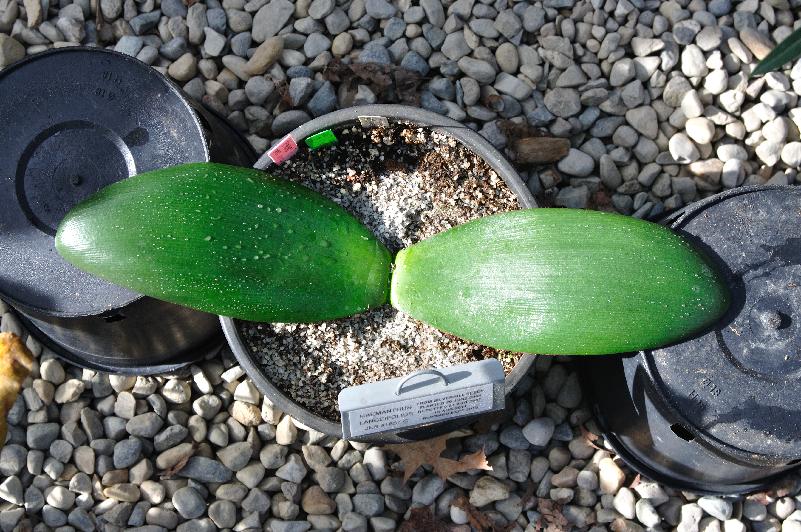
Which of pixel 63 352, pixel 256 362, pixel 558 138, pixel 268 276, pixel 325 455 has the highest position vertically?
pixel 268 276

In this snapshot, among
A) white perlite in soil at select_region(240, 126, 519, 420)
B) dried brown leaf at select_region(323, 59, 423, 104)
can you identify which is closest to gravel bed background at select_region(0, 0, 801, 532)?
dried brown leaf at select_region(323, 59, 423, 104)

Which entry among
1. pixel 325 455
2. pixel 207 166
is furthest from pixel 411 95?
pixel 325 455

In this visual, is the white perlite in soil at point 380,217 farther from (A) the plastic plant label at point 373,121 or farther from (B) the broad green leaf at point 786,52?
(B) the broad green leaf at point 786,52

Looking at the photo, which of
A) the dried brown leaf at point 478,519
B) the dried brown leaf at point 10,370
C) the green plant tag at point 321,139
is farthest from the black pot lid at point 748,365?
the dried brown leaf at point 10,370

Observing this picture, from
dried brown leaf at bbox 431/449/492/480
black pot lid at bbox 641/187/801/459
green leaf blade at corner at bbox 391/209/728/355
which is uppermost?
green leaf blade at corner at bbox 391/209/728/355

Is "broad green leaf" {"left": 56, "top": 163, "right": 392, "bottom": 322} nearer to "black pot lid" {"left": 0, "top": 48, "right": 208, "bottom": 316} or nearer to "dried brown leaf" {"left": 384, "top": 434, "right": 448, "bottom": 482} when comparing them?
"black pot lid" {"left": 0, "top": 48, "right": 208, "bottom": 316}

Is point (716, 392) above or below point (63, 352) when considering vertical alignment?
above

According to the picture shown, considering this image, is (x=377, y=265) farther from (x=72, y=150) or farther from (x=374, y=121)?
(x=72, y=150)

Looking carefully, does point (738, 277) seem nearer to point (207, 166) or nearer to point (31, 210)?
point (207, 166)
